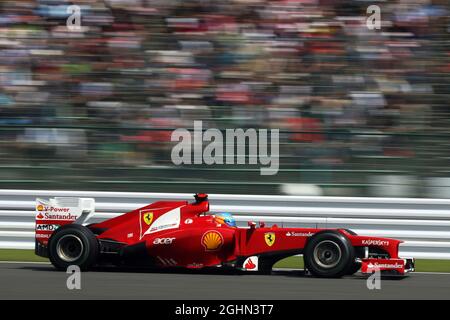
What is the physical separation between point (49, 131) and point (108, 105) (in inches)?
35.3

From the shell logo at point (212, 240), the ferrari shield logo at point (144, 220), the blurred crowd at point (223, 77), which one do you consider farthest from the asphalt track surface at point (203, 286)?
the blurred crowd at point (223, 77)

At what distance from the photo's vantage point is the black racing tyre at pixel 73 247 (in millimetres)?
7781

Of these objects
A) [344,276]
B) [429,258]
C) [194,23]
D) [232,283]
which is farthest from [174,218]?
[194,23]

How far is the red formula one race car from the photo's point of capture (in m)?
7.47

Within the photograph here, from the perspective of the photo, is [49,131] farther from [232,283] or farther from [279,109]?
[232,283]

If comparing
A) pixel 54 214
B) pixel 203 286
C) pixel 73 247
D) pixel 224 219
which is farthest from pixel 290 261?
pixel 54 214

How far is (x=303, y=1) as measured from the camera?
11.5 m

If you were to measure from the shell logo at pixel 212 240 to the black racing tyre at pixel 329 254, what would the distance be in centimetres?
79

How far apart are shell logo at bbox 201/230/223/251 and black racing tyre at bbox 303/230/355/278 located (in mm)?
792

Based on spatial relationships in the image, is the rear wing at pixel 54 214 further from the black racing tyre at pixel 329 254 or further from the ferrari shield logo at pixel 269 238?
the black racing tyre at pixel 329 254

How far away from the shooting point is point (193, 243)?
7.65 meters

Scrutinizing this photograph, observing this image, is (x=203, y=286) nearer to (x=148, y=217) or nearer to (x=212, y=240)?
(x=212, y=240)

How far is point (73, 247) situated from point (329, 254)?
2407 millimetres

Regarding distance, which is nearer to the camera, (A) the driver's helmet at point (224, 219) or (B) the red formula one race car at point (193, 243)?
(B) the red formula one race car at point (193, 243)
